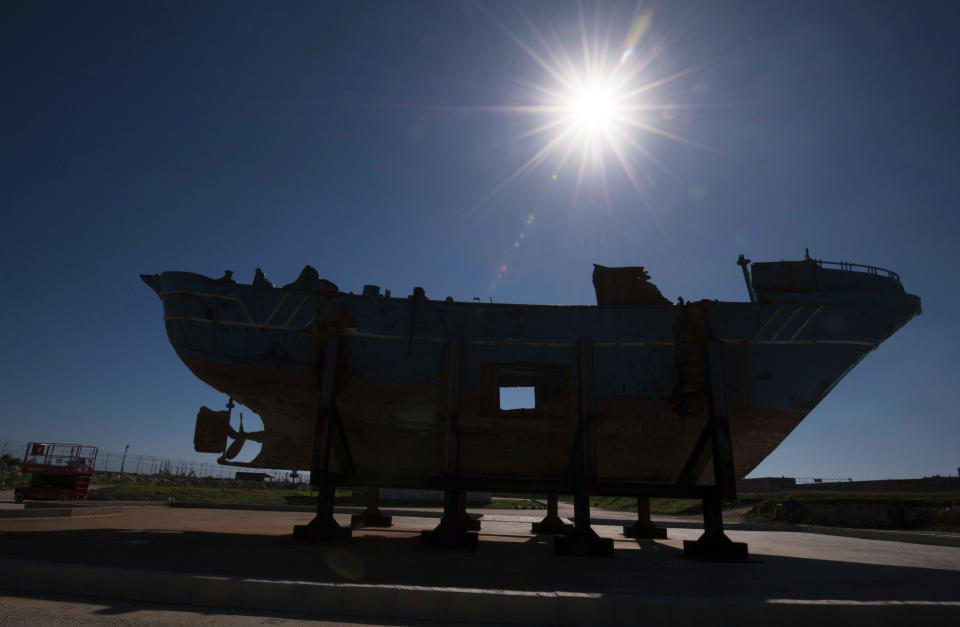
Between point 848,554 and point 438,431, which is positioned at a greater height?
point 438,431

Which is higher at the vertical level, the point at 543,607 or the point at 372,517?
the point at 543,607

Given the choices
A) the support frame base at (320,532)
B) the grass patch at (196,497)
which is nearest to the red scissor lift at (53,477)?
the grass patch at (196,497)

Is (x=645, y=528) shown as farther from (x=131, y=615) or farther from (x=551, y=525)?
(x=131, y=615)

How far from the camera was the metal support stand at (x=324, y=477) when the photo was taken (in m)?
7.77

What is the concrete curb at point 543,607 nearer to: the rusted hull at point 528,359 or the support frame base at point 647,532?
the rusted hull at point 528,359

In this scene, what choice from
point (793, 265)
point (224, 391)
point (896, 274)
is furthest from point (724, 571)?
point (224, 391)

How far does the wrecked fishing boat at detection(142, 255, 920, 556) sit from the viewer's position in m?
8.98

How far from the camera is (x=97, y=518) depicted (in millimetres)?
11883

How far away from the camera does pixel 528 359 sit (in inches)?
360

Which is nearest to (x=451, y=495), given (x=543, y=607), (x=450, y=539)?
(x=450, y=539)

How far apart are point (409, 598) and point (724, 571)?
174 inches

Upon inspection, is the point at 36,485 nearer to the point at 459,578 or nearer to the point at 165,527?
the point at 165,527

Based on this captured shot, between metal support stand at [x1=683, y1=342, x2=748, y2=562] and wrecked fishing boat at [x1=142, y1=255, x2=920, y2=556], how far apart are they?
705mm

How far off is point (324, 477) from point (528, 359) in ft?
13.1
